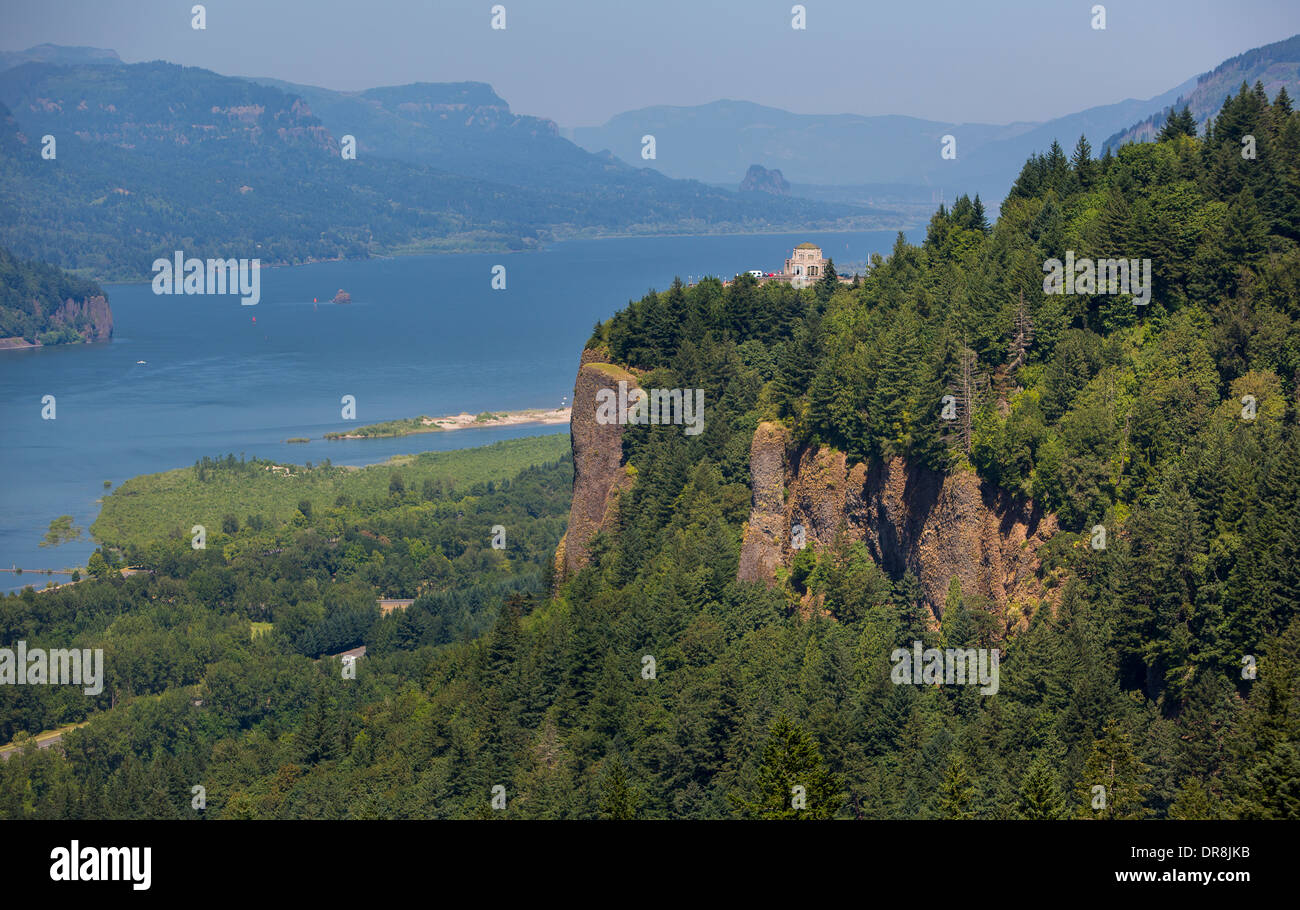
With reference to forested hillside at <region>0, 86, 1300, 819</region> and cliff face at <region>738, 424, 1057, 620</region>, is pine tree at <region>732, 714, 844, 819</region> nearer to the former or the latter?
forested hillside at <region>0, 86, 1300, 819</region>

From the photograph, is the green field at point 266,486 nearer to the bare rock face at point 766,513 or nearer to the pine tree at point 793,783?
the bare rock face at point 766,513

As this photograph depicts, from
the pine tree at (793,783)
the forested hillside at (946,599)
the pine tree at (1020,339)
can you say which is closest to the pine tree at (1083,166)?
the forested hillside at (946,599)

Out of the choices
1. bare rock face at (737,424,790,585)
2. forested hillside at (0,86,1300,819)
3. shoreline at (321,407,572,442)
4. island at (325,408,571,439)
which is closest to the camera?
forested hillside at (0,86,1300,819)

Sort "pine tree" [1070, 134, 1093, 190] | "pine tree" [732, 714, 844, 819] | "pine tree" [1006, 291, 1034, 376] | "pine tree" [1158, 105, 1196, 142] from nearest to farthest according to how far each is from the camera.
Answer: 1. "pine tree" [732, 714, 844, 819]
2. "pine tree" [1006, 291, 1034, 376]
3. "pine tree" [1070, 134, 1093, 190]
4. "pine tree" [1158, 105, 1196, 142]

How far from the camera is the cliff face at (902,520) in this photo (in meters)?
45.7

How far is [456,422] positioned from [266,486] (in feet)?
125

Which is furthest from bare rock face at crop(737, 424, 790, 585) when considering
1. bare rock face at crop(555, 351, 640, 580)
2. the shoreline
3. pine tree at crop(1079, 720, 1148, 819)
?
the shoreline

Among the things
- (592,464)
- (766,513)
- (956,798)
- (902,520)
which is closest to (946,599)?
(902,520)

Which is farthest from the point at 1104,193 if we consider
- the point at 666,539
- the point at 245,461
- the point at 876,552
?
the point at 245,461

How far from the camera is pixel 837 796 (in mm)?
31328

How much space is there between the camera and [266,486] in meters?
137

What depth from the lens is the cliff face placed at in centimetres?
4566

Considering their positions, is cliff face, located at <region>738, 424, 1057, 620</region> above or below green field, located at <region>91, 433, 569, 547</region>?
above

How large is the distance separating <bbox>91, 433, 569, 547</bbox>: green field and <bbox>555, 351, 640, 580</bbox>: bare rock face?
59.6 m
